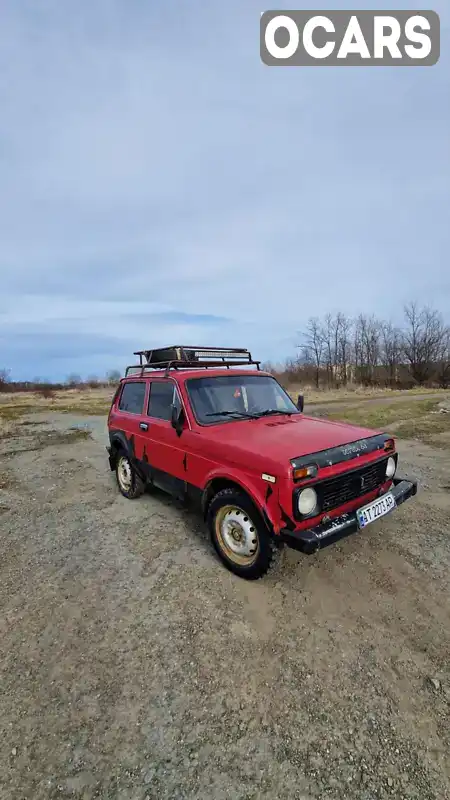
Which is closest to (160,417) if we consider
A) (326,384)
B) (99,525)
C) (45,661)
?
(99,525)

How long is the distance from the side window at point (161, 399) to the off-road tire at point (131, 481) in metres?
1.13

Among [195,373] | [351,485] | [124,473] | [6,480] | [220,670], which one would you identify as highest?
[195,373]

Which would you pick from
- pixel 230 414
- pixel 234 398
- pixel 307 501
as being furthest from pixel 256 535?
pixel 234 398

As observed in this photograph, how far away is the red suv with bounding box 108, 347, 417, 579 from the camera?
3.07 meters

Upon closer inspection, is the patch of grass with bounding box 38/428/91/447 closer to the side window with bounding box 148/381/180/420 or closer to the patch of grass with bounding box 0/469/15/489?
the patch of grass with bounding box 0/469/15/489

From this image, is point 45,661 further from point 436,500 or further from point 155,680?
point 436,500

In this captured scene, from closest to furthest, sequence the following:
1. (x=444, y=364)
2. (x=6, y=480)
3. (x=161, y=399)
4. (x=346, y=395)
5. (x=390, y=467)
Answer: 1. (x=390, y=467)
2. (x=161, y=399)
3. (x=6, y=480)
4. (x=346, y=395)
5. (x=444, y=364)

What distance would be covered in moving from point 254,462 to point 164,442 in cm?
176

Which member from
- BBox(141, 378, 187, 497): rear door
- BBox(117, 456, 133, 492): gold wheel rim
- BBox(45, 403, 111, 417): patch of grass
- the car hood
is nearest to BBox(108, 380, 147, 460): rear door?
BBox(141, 378, 187, 497): rear door

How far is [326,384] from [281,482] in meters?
46.6

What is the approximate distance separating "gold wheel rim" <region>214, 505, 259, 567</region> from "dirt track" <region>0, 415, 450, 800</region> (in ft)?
0.84

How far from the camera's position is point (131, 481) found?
5785mm

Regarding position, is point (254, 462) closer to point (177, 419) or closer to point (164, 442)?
point (177, 419)

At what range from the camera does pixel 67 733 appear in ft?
6.98
